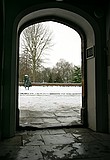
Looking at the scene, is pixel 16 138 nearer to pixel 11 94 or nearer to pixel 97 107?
pixel 11 94

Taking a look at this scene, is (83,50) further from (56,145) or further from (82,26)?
(56,145)

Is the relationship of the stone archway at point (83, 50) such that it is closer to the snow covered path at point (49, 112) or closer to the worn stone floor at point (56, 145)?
the worn stone floor at point (56, 145)

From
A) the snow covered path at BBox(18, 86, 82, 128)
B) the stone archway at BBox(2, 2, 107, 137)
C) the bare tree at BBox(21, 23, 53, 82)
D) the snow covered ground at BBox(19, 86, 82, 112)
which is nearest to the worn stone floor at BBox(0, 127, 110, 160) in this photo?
the stone archway at BBox(2, 2, 107, 137)

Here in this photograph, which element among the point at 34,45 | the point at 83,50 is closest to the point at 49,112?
the point at 83,50

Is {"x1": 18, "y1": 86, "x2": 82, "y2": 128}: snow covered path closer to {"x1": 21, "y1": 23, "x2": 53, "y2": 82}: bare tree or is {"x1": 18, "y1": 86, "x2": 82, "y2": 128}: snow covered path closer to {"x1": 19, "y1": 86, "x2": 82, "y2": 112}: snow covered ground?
{"x1": 19, "y1": 86, "x2": 82, "y2": 112}: snow covered ground

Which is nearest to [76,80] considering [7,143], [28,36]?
[28,36]

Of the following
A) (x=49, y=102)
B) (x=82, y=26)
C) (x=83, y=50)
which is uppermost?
(x=82, y=26)

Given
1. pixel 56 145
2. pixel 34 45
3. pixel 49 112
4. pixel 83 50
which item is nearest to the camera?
pixel 56 145

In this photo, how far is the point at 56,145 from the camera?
3.25 meters

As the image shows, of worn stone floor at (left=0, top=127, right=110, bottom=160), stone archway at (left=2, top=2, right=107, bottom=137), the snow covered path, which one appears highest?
stone archway at (left=2, top=2, right=107, bottom=137)

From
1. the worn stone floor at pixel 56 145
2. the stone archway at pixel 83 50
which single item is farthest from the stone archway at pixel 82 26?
the worn stone floor at pixel 56 145

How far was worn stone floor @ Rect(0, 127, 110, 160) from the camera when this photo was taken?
9.07 feet

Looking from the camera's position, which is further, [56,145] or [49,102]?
[49,102]

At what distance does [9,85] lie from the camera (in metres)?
3.77
